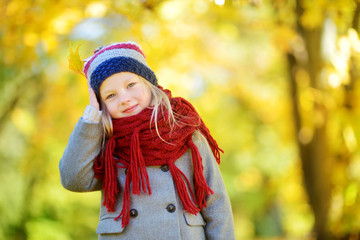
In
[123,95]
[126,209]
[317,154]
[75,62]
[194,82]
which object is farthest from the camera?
[194,82]

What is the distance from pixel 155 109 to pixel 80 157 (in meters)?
0.39

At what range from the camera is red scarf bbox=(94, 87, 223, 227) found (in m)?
1.85

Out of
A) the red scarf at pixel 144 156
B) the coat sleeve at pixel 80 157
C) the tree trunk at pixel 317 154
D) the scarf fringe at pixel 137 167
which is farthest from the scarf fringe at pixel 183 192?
the tree trunk at pixel 317 154

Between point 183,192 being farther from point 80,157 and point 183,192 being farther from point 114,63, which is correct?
point 114,63

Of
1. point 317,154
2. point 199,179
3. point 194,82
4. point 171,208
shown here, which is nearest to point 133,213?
point 171,208

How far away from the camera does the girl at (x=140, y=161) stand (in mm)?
1847

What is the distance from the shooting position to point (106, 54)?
77.5 inches

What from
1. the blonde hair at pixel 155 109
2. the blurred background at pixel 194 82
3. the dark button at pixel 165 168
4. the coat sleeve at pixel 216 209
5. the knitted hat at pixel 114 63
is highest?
the blurred background at pixel 194 82

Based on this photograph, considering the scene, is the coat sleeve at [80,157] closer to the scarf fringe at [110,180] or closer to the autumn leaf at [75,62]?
the scarf fringe at [110,180]

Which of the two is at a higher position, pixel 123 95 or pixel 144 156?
pixel 123 95

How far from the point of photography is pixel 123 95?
192 cm

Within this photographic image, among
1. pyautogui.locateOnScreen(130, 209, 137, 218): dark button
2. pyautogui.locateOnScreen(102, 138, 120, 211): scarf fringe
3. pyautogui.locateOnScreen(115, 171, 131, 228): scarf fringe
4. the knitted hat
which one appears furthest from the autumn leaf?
pyautogui.locateOnScreen(130, 209, 137, 218): dark button

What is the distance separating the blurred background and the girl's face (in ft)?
2.21

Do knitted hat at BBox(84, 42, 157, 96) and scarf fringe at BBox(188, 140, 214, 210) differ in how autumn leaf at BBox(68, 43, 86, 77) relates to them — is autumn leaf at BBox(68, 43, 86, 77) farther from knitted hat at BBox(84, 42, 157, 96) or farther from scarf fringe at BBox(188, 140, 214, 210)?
scarf fringe at BBox(188, 140, 214, 210)
